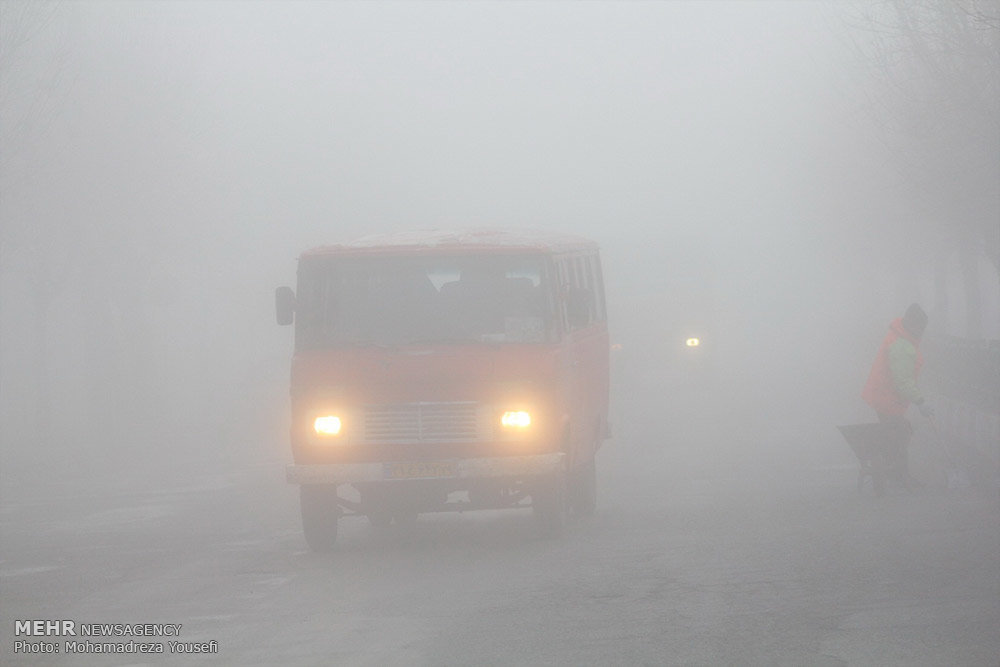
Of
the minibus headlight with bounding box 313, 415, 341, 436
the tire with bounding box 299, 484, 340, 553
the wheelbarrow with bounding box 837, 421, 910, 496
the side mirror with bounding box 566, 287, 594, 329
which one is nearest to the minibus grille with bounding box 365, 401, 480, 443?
the minibus headlight with bounding box 313, 415, 341, 436

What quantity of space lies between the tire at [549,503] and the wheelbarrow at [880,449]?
355cm

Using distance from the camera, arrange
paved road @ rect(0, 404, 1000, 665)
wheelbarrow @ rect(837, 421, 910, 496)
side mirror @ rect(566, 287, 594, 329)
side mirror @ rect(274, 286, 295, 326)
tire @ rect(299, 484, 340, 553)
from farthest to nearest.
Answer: wheelbarrow @ rect(837, 421, 910, 496), side mirror @ rect(566, 287, 594, 329), side mirror @ rect(274, 286, 295, 326), tire @ rect(299, 484, 340, 553), paved road @ rect(0, 404, 1000, 665)

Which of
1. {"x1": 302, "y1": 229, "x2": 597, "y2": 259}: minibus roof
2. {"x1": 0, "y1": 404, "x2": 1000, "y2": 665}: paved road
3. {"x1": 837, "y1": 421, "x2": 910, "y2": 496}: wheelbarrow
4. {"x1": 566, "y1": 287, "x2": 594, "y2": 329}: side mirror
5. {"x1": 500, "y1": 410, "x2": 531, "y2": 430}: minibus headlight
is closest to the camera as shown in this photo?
{"x1": 0, "y1": 404, "x2": 1000, "y2": 665}: paved road

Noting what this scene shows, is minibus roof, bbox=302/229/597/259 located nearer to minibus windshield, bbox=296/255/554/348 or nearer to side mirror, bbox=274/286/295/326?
minibus windshield, bbox=296/255/554/348

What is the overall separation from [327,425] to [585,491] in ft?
11.7

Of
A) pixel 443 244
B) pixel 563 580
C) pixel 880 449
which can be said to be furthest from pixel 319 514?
pixel 880 449

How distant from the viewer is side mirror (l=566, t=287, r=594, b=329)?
14.8m

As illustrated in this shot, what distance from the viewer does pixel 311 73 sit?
80875mm

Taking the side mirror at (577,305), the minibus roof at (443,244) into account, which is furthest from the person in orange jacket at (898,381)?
the minibus roof at (443,244)

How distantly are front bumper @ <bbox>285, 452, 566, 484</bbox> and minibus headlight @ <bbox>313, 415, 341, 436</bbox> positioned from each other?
0.84ft

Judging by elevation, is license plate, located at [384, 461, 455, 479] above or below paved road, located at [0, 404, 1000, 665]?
above

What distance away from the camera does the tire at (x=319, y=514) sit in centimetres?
1401

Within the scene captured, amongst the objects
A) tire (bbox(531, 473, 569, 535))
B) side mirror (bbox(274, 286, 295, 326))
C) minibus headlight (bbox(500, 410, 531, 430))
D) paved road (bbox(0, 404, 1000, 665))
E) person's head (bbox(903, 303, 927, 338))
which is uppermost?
side mirror (bbox(274, 286, 295, 326))

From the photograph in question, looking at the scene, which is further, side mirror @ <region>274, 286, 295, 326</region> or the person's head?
the person's head
